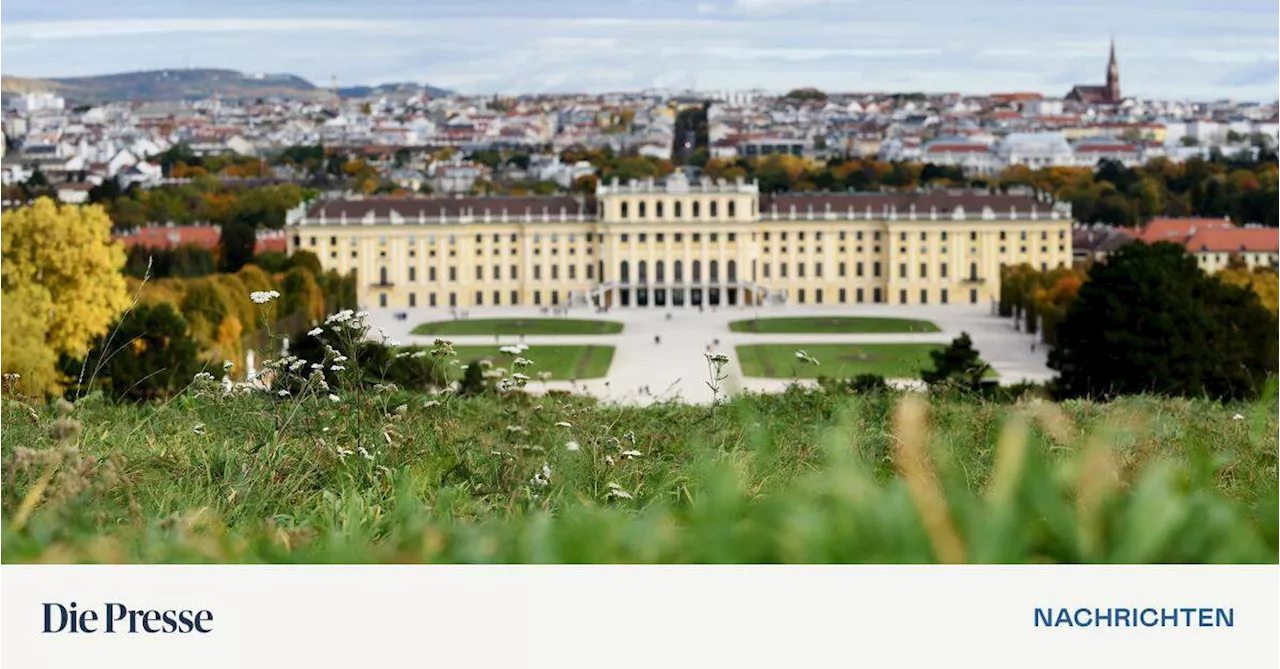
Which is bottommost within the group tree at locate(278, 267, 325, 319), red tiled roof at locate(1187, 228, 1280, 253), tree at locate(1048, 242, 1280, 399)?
tree at locate(278, 267, 325, 319)

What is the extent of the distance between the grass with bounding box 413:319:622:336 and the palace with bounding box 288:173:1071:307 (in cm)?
575

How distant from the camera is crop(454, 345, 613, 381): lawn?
27.3m

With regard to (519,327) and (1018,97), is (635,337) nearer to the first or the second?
(519,327)

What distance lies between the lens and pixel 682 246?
4988 centimetres

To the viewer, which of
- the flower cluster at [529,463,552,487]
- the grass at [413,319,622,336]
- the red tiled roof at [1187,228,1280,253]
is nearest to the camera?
the flower cluster at [529,463,552,487]

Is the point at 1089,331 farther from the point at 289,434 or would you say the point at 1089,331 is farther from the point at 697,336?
the point at 697,336

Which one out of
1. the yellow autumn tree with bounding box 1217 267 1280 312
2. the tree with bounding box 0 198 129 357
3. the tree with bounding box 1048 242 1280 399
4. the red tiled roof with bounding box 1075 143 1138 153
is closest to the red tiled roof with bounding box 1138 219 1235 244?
the yellow autumn tree with bounding box 1217 267 1280 312

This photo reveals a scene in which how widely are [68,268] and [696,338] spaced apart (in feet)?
62.8

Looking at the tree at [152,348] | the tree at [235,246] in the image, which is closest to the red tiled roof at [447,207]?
the tree at [235,246]

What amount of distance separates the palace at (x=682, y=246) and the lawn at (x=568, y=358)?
1361cm
